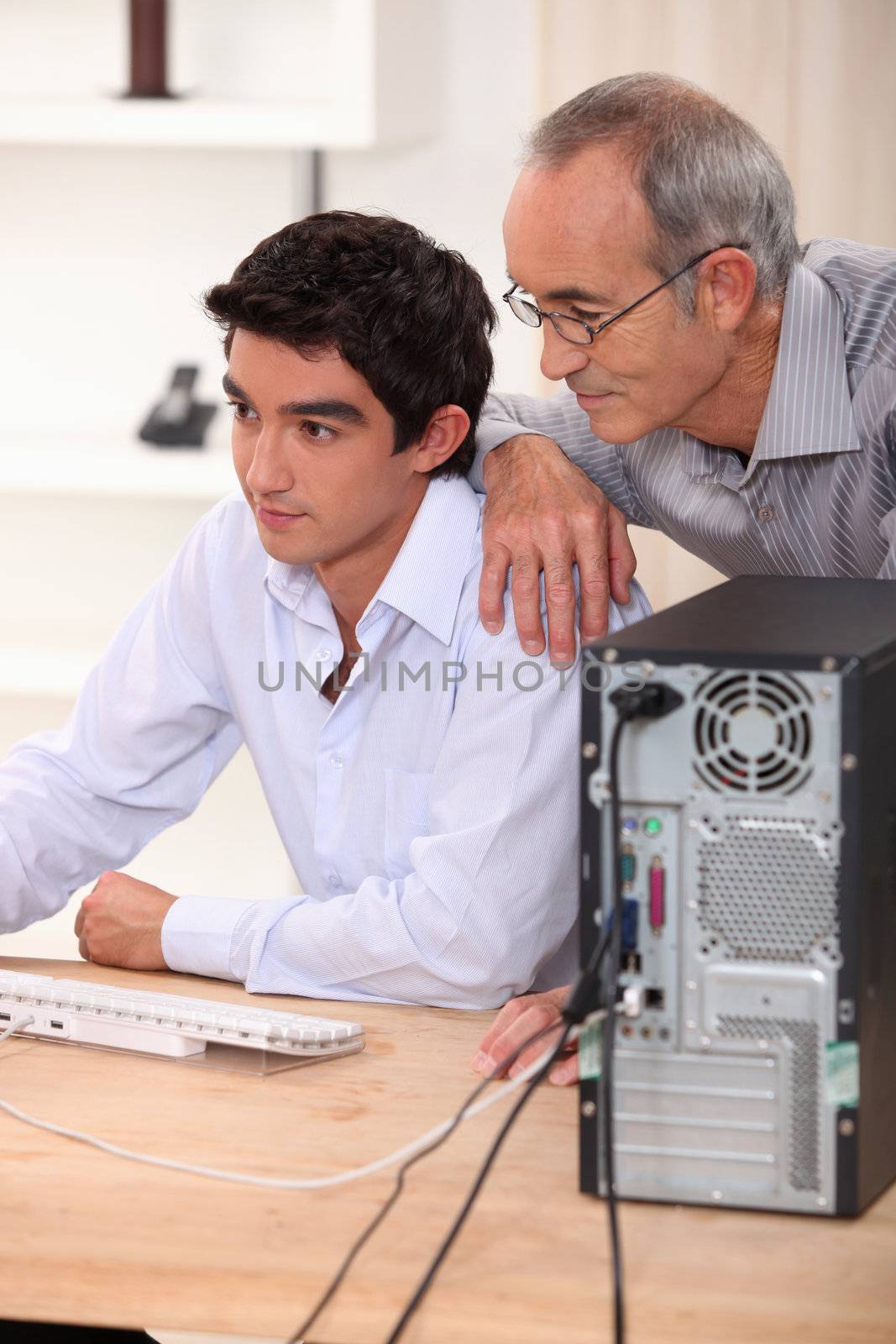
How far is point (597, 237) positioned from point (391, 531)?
344 mm

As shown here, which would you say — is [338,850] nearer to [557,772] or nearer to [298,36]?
[557,772]

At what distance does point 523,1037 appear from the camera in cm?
111

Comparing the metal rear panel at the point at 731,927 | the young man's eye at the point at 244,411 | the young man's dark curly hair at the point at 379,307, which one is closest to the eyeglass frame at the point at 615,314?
the young man's dark curly hair at the point at 379,307

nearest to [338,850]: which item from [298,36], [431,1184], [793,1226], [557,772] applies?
[557,772]

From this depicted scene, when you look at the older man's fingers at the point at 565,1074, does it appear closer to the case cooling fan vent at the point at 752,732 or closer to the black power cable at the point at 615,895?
the black power cable at the point at 615,895

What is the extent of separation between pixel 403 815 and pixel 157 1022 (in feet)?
1.18

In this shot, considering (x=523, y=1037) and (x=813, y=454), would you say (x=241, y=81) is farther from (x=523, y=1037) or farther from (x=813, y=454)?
(x=523, y=1037)

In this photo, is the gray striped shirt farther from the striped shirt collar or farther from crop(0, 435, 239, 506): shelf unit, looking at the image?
crop(0, 435, 239, 506): shelf unit

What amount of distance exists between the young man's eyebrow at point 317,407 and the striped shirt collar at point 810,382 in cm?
37

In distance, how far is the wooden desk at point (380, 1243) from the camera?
817 millimetres

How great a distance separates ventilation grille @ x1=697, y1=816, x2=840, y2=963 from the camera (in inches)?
33.8

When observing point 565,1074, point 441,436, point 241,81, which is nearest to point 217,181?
point 241,81

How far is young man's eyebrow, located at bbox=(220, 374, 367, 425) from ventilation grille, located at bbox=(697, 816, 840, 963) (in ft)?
2.15

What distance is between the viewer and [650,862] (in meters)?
0.88
